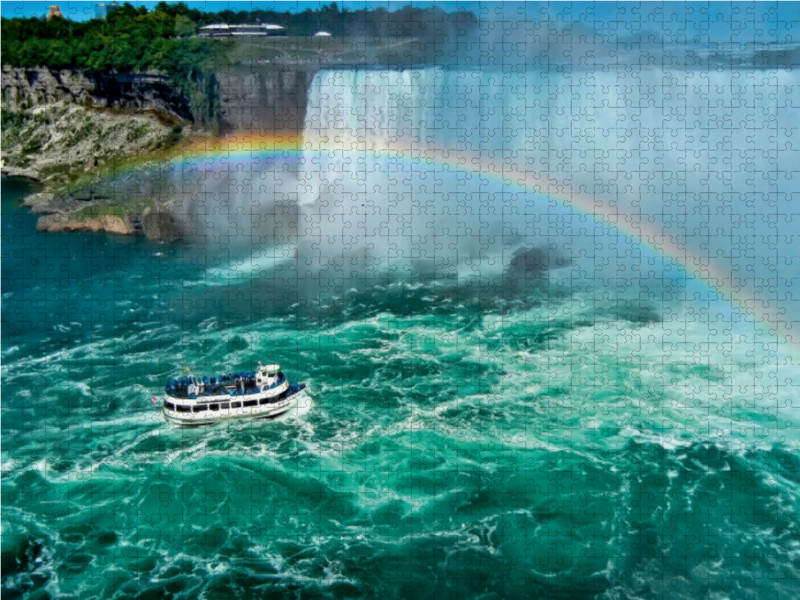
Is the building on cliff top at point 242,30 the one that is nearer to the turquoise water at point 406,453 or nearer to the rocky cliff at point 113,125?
the rocky cliff at point 113,125

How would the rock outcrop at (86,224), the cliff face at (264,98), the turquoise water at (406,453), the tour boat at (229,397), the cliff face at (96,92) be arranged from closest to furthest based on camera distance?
the turquoise water at (406,453) < the tour boat at (229,397) < the rock outcrop at (86,224) < the cliff face at (264,98) < the cliff face at (96,92)

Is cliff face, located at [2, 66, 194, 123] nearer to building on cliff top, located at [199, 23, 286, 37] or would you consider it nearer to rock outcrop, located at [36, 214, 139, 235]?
building on cliff top, located at [199, 23, 286, 37]

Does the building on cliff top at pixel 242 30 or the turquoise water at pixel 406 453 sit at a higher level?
the building on cliff top at pixel 242 30

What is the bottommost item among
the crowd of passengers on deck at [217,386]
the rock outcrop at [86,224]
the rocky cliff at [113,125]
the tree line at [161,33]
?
the crowd of passengers on deck at [217,386]

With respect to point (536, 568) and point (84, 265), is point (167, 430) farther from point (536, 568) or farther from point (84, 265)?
point (84, 265)

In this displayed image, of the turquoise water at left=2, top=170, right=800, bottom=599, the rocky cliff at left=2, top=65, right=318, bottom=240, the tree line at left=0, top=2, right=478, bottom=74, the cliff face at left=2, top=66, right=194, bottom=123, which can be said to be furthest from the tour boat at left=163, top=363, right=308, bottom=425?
the cliff face at left=2, top=66, right=194, bottom=123

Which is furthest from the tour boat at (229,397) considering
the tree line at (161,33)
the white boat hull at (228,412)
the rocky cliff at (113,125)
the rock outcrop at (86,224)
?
the tree line at (161,33)
